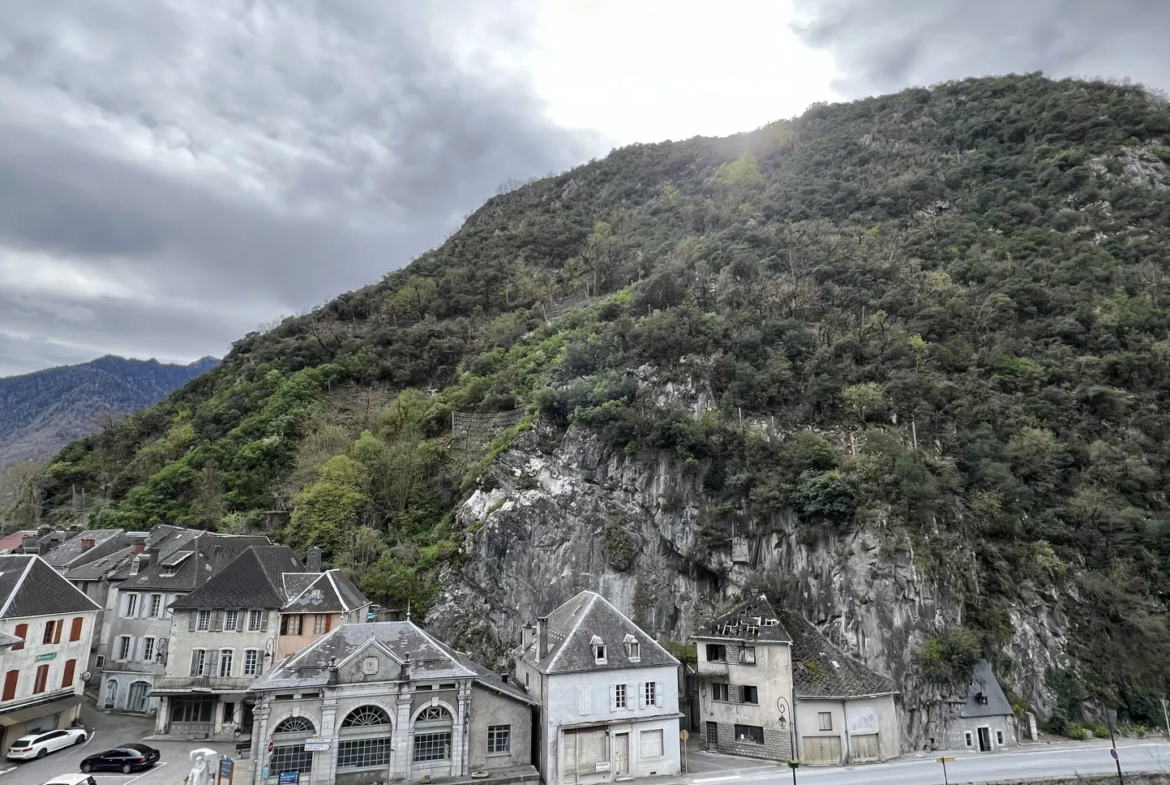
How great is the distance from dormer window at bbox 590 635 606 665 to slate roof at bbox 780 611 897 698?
32.2ft

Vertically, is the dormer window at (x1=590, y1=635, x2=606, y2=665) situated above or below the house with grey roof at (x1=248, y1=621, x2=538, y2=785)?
above

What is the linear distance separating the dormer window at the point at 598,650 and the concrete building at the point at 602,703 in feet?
0.07

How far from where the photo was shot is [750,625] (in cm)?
3041

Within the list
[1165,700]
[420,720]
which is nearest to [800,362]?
[1165,700]

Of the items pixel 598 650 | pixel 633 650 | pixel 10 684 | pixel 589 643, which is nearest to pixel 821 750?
pixel 633 650

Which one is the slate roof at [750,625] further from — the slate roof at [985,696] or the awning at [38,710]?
the awning at [38,710]

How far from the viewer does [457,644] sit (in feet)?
116

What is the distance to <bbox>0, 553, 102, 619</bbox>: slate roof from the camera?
28.4m

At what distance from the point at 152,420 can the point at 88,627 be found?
132 ft

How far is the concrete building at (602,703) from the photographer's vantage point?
84.0 ft

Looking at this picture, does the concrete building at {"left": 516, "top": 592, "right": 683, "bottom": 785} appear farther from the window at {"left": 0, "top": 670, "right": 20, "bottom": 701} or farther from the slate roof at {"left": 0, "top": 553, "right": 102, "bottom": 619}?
the slate roof at {"left": 0, "top": 553, "right": 102, "bottom": 619}

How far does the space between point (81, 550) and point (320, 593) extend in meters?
21.8

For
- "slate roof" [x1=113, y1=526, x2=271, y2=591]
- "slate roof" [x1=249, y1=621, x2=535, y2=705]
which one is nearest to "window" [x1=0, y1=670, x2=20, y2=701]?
"slate roof" [x1=113, y1=526, x2=271, y2=591]

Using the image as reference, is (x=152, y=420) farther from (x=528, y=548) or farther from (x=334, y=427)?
(x=528, y=548)
